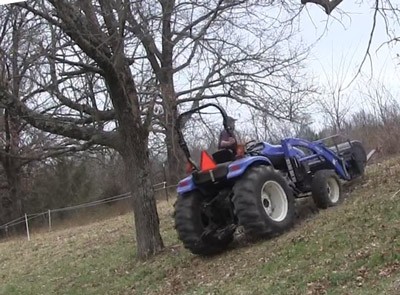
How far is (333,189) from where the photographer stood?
1096 centimetres

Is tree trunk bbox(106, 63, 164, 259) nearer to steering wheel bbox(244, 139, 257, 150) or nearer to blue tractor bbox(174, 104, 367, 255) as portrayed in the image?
blue tractor bbox(174, 104, 367, 255)

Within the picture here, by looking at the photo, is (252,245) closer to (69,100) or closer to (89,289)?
(89,289)

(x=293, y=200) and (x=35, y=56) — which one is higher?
(x=35, y=56)

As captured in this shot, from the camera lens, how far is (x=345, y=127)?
2706 cm

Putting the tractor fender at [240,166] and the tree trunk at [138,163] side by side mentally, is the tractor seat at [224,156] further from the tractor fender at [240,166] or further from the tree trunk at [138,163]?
the tree trunk at [138,163]

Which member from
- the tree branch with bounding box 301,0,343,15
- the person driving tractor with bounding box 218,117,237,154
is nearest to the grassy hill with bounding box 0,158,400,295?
the person driving tractor with bounding box 218,117,237,154

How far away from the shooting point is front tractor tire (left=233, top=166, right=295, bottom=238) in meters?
9.32

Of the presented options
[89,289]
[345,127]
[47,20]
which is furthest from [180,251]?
[345,127]

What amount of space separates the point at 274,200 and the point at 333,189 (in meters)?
1.41

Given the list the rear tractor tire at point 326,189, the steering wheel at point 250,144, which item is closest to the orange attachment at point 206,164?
the steering wheel at point 250,144

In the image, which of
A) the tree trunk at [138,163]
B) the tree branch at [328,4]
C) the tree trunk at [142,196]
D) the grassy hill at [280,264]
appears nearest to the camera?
the grassy hill at [280,264]

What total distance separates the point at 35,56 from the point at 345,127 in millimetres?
18395

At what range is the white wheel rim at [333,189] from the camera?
1079 centimetres

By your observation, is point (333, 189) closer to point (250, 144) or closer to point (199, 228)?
point (250, 144)
